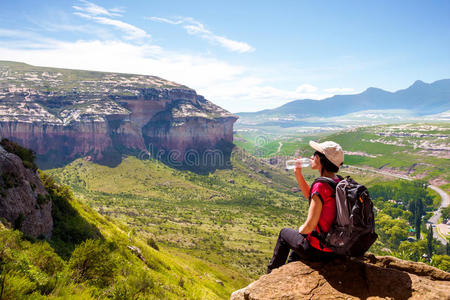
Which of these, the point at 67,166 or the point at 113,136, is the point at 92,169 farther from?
the point at 113,136

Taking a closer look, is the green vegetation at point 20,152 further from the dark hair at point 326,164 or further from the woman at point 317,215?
the dark hair at point 326,164

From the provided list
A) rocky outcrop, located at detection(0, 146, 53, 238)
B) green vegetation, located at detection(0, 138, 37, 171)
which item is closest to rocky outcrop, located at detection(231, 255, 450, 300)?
rocky outcrop, located at detection(0, 146, 53, 238)

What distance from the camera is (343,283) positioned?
270 inches

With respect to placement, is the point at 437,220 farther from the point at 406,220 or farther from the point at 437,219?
the point at 406,220

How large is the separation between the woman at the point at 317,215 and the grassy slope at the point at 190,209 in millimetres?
49388

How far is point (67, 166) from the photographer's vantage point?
162 meters

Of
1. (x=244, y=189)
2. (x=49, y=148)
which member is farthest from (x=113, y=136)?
(x=244, y=189)

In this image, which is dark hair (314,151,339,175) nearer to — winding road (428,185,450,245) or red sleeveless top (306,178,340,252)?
red sleeveless top (306,178,340,252)

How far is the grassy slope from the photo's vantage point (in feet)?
273

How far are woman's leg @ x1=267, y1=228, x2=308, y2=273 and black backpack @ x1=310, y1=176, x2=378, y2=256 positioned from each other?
979mm

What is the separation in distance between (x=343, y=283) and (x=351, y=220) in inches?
80.3

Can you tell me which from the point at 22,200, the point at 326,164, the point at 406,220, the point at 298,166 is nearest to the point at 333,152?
the point at 326,164

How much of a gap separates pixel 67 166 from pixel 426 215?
219m

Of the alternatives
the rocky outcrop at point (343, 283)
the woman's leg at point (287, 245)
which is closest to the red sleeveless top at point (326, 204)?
the woman's leg at point (287, 245)
